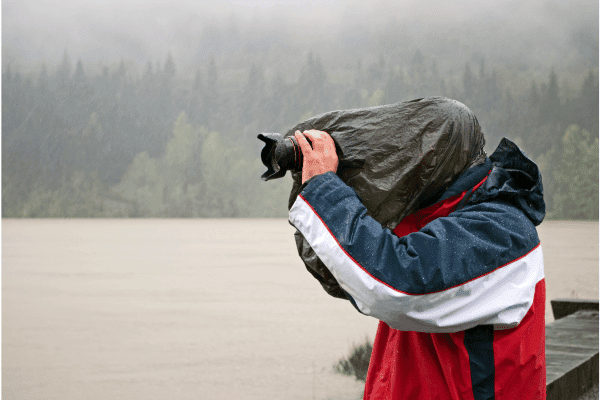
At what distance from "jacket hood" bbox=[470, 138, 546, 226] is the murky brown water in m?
5.94

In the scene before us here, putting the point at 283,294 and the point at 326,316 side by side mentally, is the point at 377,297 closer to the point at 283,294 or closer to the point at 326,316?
the point at 326,316

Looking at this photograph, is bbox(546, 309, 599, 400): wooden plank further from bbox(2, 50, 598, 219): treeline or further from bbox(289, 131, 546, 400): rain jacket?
bbox(2, 50, 598, 219): treeline

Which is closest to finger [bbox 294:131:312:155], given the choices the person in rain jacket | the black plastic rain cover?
the person in rain jacket

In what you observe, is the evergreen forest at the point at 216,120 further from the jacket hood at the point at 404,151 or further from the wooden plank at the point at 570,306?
the jacket hood at the point at 404,151

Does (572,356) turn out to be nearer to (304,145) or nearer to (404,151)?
(404,151)

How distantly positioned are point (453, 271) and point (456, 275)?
0.01 meters

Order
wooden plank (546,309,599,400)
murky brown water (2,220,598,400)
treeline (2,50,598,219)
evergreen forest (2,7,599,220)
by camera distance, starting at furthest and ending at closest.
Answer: evergreen forest (2,7,599,220) → treeline (2,50,598,219) → murky brown water (2,220,598,400) → wooden plank (546,309,599,400)

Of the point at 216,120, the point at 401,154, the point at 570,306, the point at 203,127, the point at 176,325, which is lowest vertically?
the point at 203,127

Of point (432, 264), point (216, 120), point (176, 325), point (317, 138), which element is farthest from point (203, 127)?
point (432, 264)

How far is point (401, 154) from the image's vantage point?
1.39m

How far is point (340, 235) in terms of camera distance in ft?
3.96

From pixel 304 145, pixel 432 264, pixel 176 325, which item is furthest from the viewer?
pixel 176 325

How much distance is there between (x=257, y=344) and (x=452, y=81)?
6906cm

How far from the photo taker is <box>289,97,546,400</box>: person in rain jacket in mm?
1176
